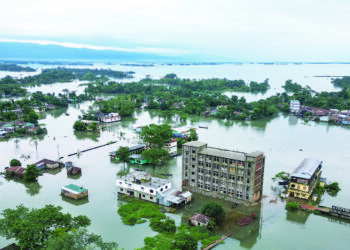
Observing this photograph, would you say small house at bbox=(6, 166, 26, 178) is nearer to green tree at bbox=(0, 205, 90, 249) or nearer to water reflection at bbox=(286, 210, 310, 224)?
green tree at bbox=(0, 205, 90, 249)

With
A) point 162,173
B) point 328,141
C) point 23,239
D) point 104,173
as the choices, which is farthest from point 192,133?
point 23,239

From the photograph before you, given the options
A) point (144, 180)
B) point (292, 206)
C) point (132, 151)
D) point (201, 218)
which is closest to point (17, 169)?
point (132, 151)

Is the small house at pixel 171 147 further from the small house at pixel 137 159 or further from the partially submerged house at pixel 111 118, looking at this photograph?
the partially submerged house at pixel 111 118

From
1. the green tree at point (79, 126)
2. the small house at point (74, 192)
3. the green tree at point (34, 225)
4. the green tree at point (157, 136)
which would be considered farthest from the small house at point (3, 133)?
the green tree at point (34, 225)

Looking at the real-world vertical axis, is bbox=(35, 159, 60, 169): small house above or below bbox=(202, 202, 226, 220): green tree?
below

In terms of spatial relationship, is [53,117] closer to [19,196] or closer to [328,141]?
[19,196]

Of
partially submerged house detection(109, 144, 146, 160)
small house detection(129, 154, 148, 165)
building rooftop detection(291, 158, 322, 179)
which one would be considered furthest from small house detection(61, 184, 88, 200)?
building rooftop detection(291, 158, 322, 179)

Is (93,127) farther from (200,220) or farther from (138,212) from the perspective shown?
(200,220)
